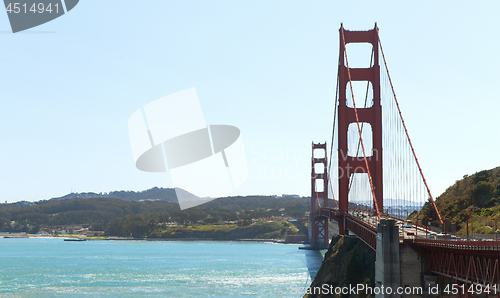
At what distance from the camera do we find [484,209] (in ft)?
133

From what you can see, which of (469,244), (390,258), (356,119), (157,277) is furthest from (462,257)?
(157,277)

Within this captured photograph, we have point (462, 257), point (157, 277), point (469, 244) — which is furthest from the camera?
point (157, 277)

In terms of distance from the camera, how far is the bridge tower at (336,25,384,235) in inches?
1766

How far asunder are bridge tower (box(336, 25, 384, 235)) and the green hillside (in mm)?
5863

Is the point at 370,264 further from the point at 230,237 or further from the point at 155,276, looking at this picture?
the point at 230,237

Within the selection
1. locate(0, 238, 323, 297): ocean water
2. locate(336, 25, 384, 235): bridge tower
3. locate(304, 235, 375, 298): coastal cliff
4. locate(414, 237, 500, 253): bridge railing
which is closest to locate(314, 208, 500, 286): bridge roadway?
locate(414, 237, 500, 253): bridge railing

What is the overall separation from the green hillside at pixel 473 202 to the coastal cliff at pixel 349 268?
644cm

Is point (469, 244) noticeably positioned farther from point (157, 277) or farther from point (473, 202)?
point (157, 277)

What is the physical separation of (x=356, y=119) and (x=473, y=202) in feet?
39.6

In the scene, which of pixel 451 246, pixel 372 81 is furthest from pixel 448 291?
pixel 372 81

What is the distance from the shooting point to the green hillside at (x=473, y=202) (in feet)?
126

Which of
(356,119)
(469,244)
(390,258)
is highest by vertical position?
(356,119)

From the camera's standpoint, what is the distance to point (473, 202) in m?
44.9

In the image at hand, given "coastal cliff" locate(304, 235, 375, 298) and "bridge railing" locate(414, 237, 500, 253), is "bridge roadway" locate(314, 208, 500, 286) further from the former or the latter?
"coastal cliff" locate(304, 235, 375, 298)
